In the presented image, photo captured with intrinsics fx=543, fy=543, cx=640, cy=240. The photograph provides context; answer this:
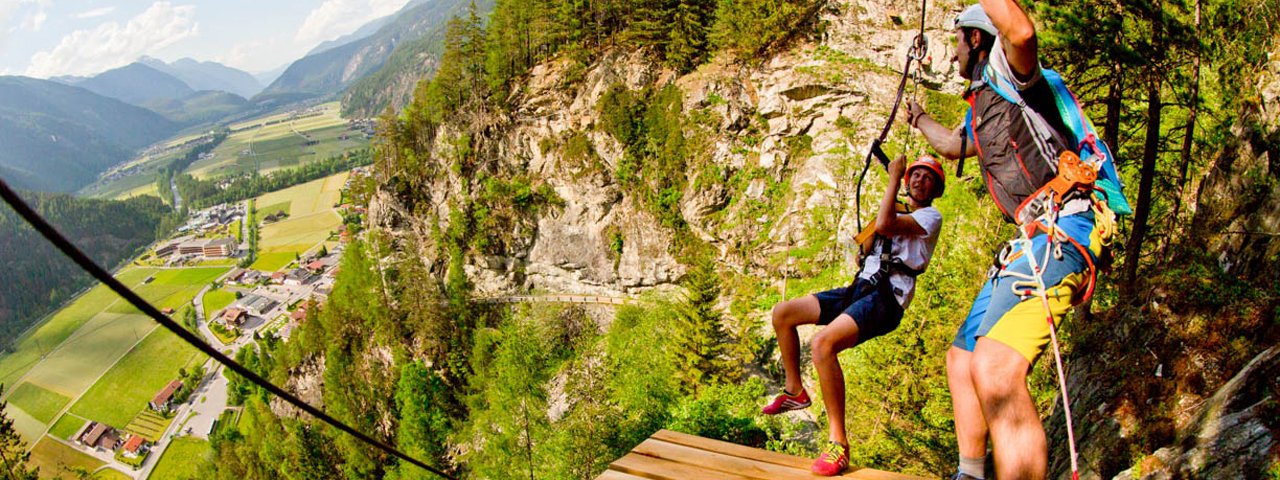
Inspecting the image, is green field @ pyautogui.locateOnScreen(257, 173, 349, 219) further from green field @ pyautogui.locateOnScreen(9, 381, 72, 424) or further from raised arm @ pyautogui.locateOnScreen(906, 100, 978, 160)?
raised arm @ pyautogui.locateOnScreen(906, 100, 978, 160)

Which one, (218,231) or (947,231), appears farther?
(218,231)

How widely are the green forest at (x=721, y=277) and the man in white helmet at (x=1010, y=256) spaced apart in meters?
1.93

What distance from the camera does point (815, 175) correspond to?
2753 centimetres

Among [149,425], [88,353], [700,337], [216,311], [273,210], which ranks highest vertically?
[700,337]

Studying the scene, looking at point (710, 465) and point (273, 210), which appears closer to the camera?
point (710, 465)

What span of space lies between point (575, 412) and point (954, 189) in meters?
15.2

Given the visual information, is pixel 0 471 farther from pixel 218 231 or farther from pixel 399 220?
pixel 218 231

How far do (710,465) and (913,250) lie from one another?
2.46 meters

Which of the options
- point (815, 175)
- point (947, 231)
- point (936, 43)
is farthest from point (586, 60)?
point (947, 231)

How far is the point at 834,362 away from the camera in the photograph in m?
4.54

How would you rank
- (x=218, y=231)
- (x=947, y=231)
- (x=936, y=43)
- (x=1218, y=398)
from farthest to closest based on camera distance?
(x=218, y=231) → (x=936, y=43) → (x=947, y=231) → (x=1218, y=398)

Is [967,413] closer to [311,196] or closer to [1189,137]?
[1189,137]

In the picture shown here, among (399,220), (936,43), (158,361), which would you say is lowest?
(158,361)

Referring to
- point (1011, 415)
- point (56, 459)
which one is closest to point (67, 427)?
point (56, 459)
